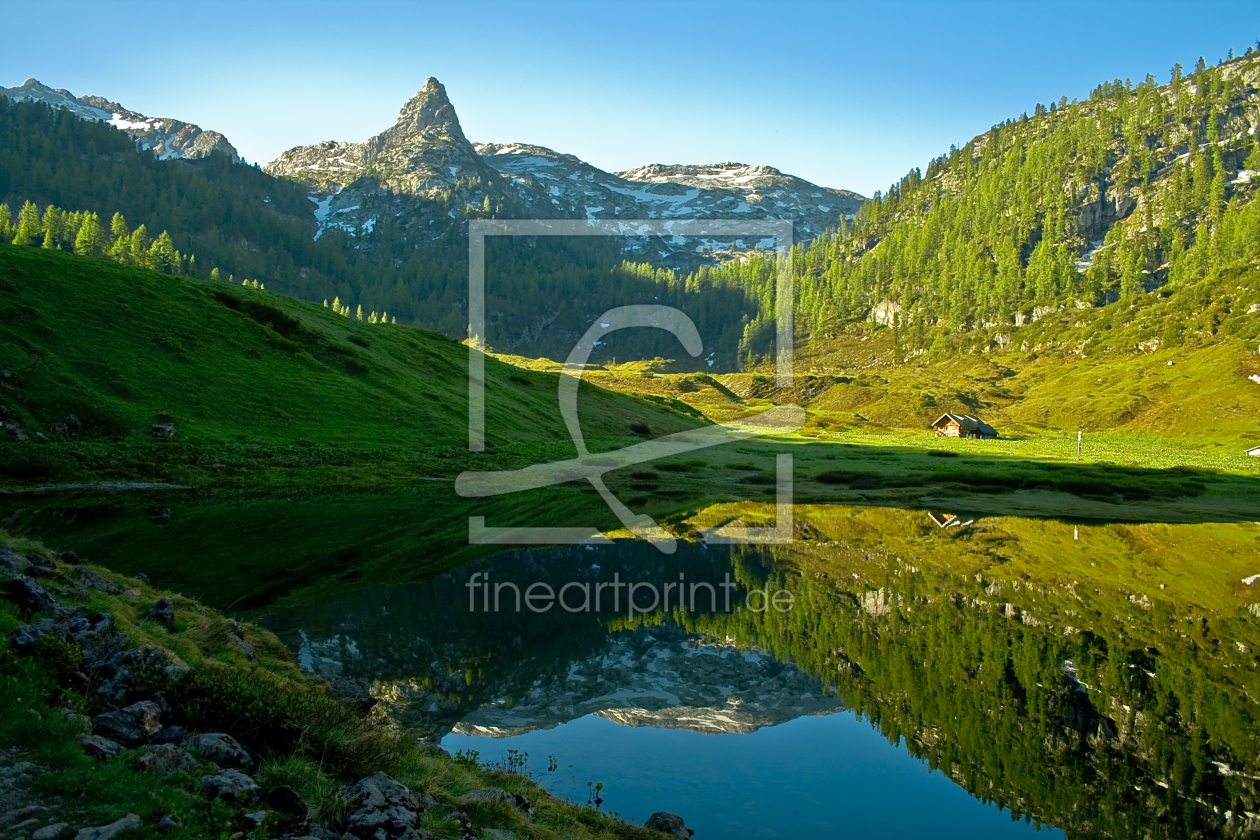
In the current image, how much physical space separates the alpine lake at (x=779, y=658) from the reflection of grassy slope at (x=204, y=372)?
15.4m

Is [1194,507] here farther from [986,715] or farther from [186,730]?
[186,730]

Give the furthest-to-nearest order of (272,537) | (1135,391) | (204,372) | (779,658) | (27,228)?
(27,228), (1135,391), (204,372), (272,537), (779,658)

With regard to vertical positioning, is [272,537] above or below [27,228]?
below

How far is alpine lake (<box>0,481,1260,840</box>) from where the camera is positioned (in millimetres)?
14867

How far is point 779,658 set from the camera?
23375 mm

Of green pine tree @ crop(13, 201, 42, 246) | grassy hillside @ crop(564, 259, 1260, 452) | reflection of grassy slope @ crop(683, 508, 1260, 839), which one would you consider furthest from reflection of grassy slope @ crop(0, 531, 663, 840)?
green pine tree @ crop(13, 201, 42, 246)

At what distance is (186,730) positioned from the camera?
9.71m

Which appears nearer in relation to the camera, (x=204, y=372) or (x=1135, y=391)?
(x=204, y=372)

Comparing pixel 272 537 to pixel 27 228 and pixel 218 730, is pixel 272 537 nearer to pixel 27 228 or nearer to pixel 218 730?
pixel 218 730

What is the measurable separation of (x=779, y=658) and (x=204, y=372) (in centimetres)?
6326

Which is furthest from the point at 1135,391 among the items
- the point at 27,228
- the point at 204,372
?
the point at 27,228

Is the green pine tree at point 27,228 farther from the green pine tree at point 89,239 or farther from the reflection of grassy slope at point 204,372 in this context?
the reflection of grassy slope at point 204,372

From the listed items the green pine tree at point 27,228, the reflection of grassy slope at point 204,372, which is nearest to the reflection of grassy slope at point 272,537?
the reflection of grassy slope at point 204,372

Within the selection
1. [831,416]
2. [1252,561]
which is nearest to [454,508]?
[1252,561]
